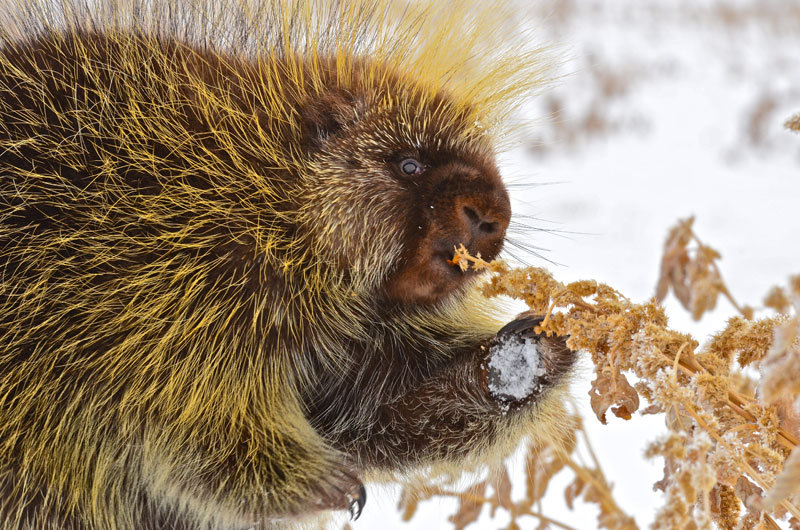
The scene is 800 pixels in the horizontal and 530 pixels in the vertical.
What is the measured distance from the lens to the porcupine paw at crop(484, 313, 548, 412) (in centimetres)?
158

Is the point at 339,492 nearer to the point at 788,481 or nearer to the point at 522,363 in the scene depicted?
the point at 522,363

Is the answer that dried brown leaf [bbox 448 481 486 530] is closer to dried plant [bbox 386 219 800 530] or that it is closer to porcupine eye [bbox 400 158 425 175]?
dried plant [bbox 386 219 800 530]

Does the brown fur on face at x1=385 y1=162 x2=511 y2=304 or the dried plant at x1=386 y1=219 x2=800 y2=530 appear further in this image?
the brown fur on face at x1=385 y1=162 x2=511 y2=304

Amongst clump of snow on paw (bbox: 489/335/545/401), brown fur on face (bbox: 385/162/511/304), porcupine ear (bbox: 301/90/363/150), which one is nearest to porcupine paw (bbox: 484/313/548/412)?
clump of snow on paw (bbox: 489/335/545/401)

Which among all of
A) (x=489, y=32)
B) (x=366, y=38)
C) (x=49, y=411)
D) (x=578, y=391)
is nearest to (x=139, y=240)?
(x=49, y=411)

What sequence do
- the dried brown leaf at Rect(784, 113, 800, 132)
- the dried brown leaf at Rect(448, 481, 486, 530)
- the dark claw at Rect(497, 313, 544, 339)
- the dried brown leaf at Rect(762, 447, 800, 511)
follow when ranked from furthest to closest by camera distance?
the dried brown leaf at Rect(448, 481, 486, 530)
the dark claw at Rect(497, 313, 544, 339)
the dried brown leaf at Rect(784, 113, 800, 132)
the dried brown leaf at Rect(762, 447, 800, 511)

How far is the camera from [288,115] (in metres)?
1.59

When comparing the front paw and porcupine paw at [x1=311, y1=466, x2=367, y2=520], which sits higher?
the front paw

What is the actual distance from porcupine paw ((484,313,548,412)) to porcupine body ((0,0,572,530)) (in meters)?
0.02

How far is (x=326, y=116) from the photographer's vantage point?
158cm

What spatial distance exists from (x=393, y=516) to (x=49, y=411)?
4.29ft

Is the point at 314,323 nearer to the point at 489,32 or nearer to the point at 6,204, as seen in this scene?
the point at 6,204

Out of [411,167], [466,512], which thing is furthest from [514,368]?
[411,167]

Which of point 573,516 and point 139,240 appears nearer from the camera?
point 139,240
